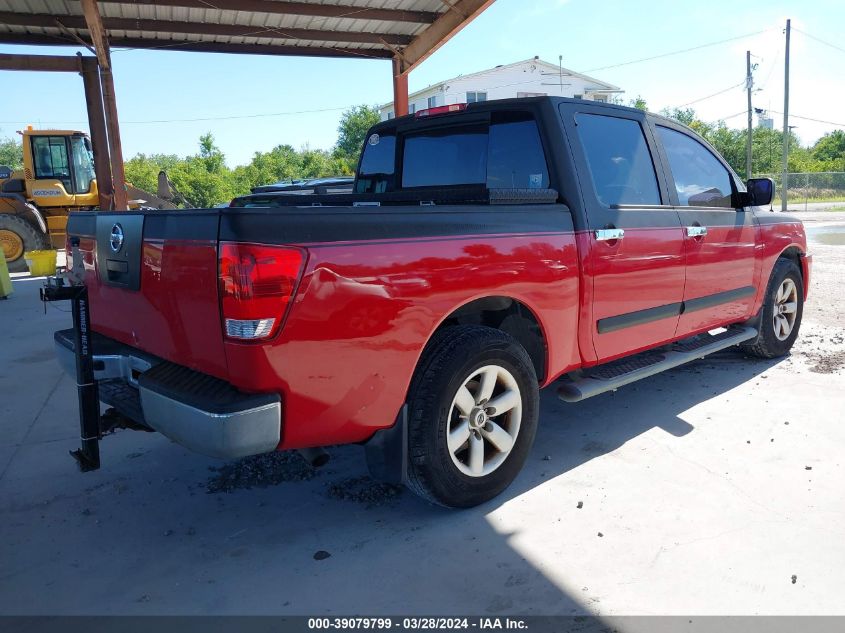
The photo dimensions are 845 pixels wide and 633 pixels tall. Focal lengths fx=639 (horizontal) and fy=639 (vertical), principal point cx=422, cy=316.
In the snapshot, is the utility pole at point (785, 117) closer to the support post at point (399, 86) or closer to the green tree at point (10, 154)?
the support post at point (399, 86)

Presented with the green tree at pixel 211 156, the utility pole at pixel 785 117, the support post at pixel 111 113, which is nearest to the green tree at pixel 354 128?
the green tree at pixel 211 156

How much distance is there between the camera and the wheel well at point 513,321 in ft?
10.4

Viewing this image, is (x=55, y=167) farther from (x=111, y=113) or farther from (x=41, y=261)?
(x=111, y=113)

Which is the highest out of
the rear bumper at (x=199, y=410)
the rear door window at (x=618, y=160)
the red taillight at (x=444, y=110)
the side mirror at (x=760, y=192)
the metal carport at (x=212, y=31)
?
the metal carport at (x=212, y=31)

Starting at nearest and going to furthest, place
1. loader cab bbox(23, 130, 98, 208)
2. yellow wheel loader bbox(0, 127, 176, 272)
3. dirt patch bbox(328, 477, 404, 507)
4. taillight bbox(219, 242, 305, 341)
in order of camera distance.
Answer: taillight bbox(219, 242, 305, 341)
dirt patch bbox(328, 477, 404, 507)
yellow wheel loader bbox(0, 127, 176, 272)
loader cab bbox(23, 130, 98, 208)

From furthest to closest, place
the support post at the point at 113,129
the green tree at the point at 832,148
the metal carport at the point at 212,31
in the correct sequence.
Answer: the green tree at the point at 832,148
the support post at the point at 113,129
the metal carport at the point at 212,31

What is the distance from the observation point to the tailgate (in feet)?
7.95

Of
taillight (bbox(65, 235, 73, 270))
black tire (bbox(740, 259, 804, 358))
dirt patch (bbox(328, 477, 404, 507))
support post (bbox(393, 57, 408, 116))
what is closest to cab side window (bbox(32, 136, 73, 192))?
support post (bbox(393, 57, 408, 116))

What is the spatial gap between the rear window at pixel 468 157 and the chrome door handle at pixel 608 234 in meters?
0.41

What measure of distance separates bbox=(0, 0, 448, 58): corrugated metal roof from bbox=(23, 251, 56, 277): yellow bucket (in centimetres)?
413

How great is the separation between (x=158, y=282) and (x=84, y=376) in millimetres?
607

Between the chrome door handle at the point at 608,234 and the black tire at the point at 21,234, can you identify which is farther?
the black tire at the point at 21,234

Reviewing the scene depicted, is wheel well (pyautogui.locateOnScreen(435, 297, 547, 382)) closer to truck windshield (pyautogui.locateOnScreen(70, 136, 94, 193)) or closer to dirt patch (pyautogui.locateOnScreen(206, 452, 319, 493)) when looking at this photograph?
dirt patch (pyautogui.locateOnScreen(206, 452, 319, 493))

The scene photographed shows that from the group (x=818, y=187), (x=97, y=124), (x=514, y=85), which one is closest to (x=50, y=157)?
(x=97, y=124)
